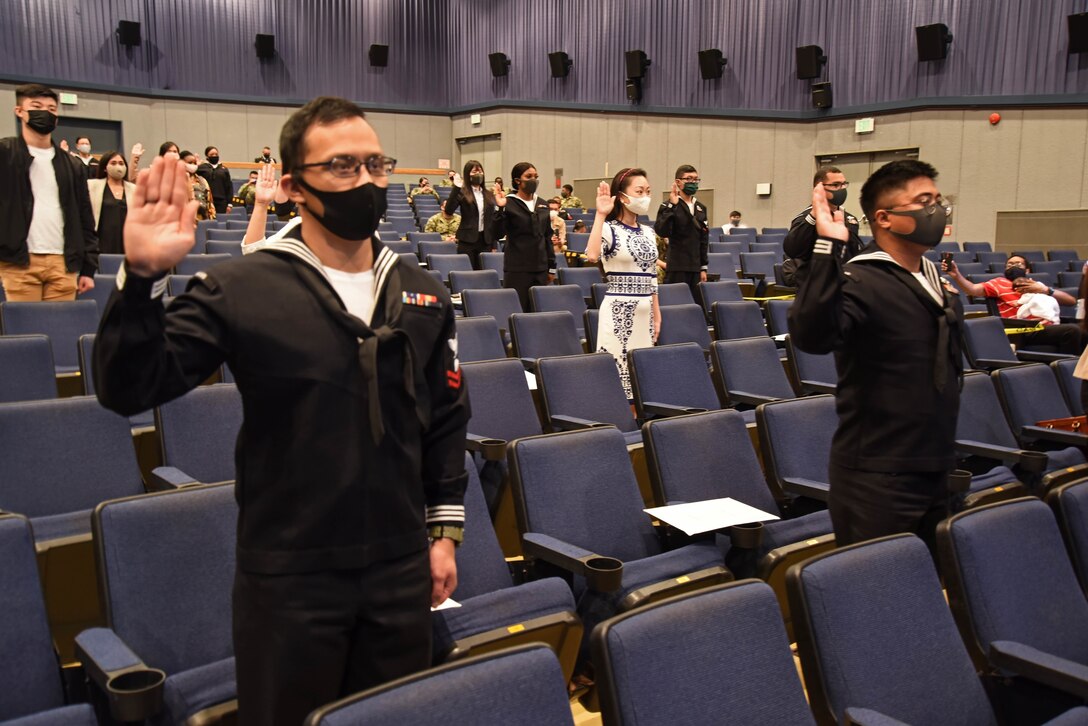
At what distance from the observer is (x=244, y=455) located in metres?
1.17

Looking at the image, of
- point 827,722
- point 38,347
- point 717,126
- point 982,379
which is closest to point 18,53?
point 717,126

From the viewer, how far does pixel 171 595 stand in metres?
1.65

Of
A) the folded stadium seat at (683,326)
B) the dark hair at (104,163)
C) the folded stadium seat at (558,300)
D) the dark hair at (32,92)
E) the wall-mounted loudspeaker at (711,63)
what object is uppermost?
the wall-mounted loudspeaker at (711,63)

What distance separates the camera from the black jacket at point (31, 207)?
3.53 m

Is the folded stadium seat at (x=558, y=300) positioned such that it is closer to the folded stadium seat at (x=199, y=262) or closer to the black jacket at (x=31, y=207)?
the folded stadium seat at (x=199, y=262)

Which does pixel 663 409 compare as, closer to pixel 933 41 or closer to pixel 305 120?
pixel 305 120

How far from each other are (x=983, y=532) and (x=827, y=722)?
54cm

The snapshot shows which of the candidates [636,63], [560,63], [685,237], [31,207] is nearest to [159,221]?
[31,207]

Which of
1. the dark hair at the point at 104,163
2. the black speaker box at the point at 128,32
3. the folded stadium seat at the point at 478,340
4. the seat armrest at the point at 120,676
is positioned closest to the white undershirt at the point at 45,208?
the dark hair at the point at 104,163

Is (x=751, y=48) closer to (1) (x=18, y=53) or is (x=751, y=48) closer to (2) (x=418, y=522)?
(1) (x=18, y=53)

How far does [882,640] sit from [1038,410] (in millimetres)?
2468

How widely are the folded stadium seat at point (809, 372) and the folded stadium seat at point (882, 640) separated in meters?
2.31

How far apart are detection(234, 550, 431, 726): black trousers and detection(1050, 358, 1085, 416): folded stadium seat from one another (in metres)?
3.44

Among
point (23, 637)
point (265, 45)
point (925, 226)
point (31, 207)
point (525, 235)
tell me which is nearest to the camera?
point (23, 637)
